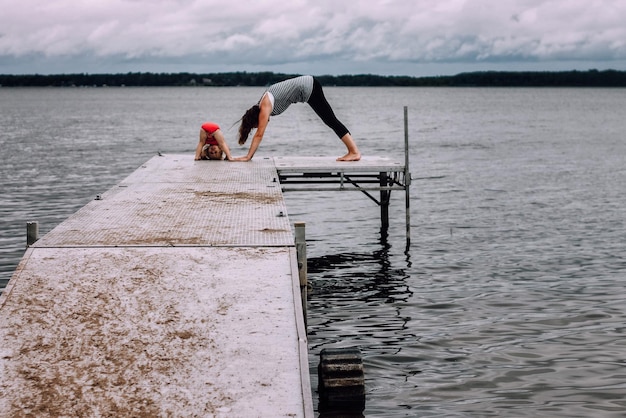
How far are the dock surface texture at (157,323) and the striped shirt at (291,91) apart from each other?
21.1 feet


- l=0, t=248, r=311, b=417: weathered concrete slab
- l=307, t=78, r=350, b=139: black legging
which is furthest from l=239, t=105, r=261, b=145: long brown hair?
l=0, t=248, r=311, b=417: weathered concrete slab

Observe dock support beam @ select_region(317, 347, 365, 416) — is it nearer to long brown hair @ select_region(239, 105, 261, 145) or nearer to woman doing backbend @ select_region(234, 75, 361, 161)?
woman doing backbend @ select_region(234, 75, 361, 161)

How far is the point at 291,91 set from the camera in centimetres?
1488

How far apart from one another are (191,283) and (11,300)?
1.42 m

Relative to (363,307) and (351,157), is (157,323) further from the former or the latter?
(351,157)

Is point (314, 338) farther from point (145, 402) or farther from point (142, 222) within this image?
point (145, 402)

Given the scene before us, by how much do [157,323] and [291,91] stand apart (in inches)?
362

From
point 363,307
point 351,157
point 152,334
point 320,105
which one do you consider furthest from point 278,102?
point 152,334

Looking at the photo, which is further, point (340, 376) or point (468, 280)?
point (468, 280)

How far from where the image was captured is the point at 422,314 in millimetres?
12141

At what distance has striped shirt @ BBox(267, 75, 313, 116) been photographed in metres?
14.9

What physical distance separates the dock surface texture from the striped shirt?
21.1 feet

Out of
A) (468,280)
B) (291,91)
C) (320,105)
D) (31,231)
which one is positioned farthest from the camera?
(320,105)

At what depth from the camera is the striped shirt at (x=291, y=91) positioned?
14859mm
